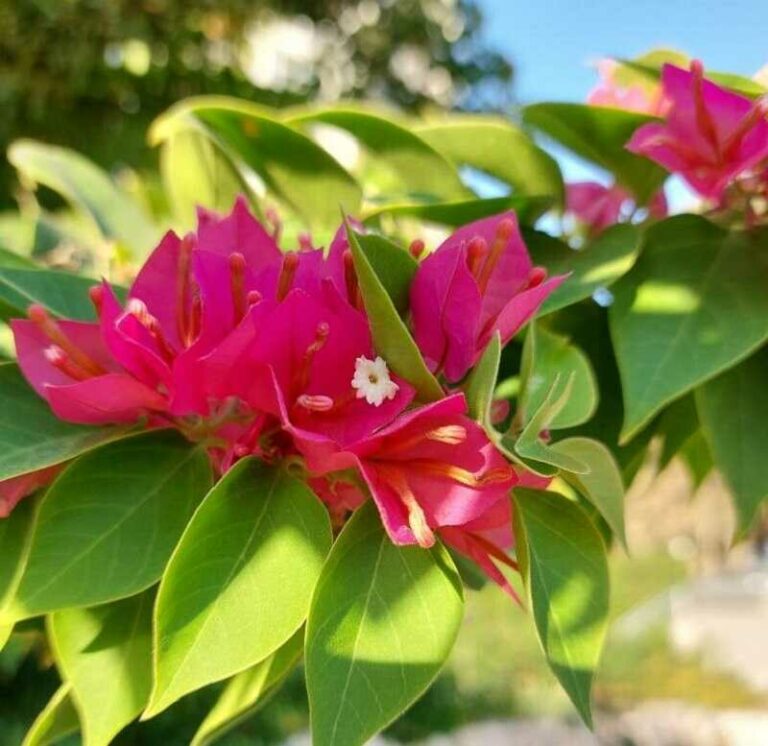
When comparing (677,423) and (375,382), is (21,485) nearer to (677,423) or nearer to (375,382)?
(375,382)

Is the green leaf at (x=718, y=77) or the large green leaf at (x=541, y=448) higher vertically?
the green leaf at (x=718, y=77)

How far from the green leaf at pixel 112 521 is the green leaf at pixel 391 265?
9cm

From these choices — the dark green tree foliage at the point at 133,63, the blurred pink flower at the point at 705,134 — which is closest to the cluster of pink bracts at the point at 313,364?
the blurred pink flower at the point at 705,134

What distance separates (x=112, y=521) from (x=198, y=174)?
0.91ft

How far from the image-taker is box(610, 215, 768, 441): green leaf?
1.11 feet

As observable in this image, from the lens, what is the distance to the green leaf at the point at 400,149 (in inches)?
16.7

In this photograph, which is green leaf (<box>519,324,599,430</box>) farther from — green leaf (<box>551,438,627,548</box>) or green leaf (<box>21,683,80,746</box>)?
green leaf (<box>21,683,80,746</box>)

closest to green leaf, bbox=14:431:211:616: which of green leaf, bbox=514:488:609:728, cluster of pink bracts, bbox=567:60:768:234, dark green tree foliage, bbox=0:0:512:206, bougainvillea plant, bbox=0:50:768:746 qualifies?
bougainvillea plant, bbox=0:50:768:746

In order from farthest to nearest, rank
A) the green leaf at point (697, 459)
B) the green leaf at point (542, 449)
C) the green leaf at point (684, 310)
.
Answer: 1. the green leaf at point (697, 459)
2. the green leaf at point (684, 310)
3. the green leaf at point (542, 449)

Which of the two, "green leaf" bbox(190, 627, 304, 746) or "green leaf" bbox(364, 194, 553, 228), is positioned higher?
"green leaf" bbox(364, 194, 553, 228)

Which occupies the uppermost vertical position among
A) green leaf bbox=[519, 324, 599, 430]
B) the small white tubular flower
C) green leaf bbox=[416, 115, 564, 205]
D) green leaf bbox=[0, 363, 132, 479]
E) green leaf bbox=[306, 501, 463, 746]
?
green leaf bbox=[416, 115, 564, 205]

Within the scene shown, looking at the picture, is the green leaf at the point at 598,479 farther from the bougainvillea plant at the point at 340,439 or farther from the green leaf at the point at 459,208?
the green leaf at the point at 459,208

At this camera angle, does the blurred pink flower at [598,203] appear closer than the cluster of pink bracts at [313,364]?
No

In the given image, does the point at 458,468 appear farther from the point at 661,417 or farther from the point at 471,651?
the point at 471,651
